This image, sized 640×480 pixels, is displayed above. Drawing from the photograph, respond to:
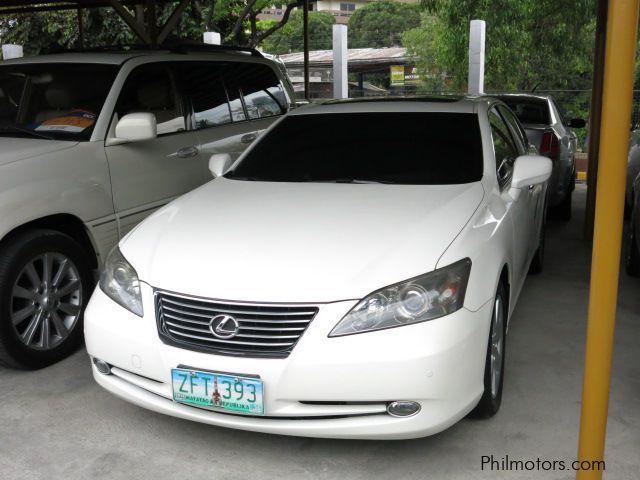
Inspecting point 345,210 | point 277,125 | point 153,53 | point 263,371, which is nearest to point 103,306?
point 263,371

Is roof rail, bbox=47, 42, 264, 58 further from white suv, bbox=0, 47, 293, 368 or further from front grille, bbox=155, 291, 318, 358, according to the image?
front grille, bbox=155, 291, 318, 358

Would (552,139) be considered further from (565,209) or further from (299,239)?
(299,239)

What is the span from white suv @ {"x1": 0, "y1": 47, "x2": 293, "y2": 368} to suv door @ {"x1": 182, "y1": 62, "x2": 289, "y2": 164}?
0.04 ft

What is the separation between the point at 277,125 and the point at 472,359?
7.43ft

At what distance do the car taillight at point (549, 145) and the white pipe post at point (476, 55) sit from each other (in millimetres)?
10939

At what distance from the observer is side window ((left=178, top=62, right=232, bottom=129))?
17.2ft

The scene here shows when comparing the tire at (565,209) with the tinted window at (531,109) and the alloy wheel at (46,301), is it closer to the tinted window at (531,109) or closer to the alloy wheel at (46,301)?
the tinted window at (531,109)

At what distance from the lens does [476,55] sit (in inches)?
707

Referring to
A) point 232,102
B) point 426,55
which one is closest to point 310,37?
point 426,55

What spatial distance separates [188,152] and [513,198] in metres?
2.28

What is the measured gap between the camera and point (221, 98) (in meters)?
5.56

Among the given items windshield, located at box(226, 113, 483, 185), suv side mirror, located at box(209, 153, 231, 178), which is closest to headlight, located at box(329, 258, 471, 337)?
windshield, located at box(226, 113, 483, 185)

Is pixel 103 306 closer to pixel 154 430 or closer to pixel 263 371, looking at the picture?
pixel 154 430

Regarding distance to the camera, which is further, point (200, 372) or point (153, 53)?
point (153, 53)
